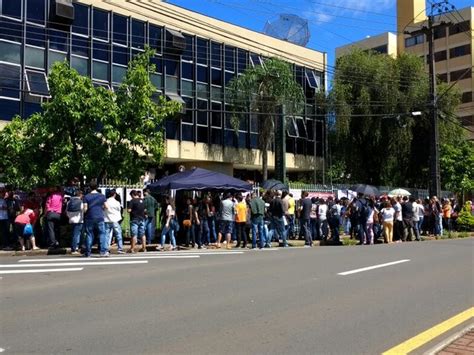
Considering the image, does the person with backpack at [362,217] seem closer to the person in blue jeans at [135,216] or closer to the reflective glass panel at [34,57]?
the person in blue jeans at [135,216]

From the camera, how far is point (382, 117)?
119ft

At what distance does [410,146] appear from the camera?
37812mm

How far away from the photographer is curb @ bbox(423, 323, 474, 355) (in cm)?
585

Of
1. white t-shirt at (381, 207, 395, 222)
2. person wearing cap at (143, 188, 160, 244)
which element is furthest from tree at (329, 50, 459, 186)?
person wearing cap at (143, 188, 160, 244)

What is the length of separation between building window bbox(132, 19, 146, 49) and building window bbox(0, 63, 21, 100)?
275 inches

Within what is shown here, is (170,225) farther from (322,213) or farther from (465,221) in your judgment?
(465,221)

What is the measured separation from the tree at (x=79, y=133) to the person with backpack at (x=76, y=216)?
200 cm

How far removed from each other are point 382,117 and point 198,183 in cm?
2115

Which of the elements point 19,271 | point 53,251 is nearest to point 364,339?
point 19,271

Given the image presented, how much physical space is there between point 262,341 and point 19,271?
7.13m

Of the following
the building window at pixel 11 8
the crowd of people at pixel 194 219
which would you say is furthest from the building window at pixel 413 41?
the building window at pixel 11 8

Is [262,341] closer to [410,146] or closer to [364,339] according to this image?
[364,339]

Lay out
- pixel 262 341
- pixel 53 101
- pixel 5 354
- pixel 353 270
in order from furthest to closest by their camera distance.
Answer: pixel 53 101
pixel 353 270
pixel 262 341
pixel 5 354

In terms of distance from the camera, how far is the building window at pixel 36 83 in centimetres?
2795
